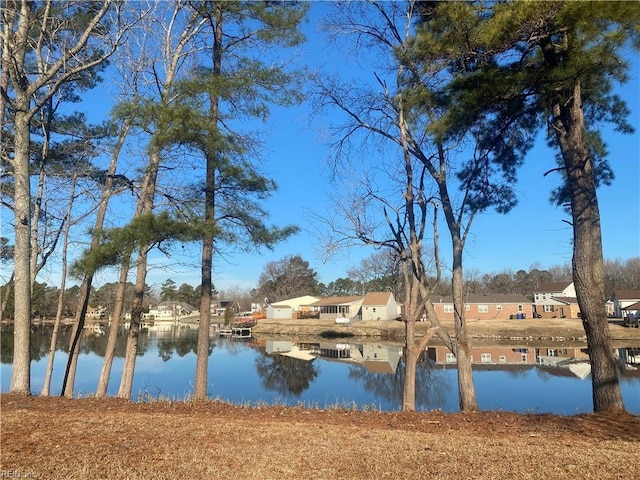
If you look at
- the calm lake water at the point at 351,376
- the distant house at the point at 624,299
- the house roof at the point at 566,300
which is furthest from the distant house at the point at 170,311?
the distant house at the point at 624,299

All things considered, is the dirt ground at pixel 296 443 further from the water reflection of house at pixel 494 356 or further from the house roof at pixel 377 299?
the house roof at pixel 377 299

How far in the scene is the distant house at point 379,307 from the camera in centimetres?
4788

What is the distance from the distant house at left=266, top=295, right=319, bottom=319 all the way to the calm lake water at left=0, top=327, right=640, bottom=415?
2391 cm

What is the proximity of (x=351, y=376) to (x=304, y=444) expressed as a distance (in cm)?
1658

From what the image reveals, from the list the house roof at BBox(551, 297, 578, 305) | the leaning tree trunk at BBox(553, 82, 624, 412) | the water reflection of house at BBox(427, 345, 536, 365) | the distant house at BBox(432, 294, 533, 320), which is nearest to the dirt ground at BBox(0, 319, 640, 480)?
the leaning tree trunk at BBox(553, 82, 624, 412)

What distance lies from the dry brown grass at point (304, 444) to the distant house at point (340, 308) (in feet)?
144

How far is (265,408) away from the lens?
735cm

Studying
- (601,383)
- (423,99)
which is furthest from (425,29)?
(601,383)

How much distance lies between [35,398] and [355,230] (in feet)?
20.2

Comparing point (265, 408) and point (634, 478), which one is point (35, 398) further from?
point (634, 478)

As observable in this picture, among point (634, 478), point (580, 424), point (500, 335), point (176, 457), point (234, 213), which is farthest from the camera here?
point (500, 335)

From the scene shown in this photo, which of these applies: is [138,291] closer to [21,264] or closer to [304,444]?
[21,264]

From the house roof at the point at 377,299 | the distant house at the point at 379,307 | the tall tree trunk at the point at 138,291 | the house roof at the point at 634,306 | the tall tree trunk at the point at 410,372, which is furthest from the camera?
the house roof at the point at 377,299

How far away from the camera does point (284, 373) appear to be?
2203 centimetres
